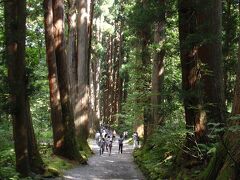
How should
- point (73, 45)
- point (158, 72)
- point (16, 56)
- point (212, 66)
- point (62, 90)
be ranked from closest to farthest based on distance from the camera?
point (16, 56) → point (212, 66) → point (62, 90) → point (158, 72) → point (73, 45)

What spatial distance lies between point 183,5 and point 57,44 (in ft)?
27.8

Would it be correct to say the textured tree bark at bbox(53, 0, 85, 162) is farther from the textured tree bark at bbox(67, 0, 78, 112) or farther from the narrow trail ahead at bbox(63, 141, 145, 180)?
the textured tree bark at bbox(67, 0, 78, 112)

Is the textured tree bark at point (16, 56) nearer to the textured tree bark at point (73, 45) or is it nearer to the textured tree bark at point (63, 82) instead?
the textured tree bark at point (63, 82)

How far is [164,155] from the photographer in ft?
51.3

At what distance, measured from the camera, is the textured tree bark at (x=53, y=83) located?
662 inches

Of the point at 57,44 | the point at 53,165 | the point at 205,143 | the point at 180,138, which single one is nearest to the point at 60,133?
the point at 53,165

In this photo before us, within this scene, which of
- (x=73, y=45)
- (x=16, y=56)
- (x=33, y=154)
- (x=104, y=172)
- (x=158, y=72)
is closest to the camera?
(x=16, y=56)

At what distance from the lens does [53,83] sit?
17250mm

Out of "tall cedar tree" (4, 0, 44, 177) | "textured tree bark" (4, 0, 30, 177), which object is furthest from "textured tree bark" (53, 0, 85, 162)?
"textured tree bark" (4, 0, 30, 177)

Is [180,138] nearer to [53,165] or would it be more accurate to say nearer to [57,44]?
[53,165]

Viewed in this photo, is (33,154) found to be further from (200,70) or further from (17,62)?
(200,70)

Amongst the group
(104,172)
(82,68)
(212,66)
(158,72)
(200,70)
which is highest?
(82,68)

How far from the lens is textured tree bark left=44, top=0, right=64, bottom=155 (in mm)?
16812

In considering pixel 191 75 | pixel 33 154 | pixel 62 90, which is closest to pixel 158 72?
pixel 62 90
